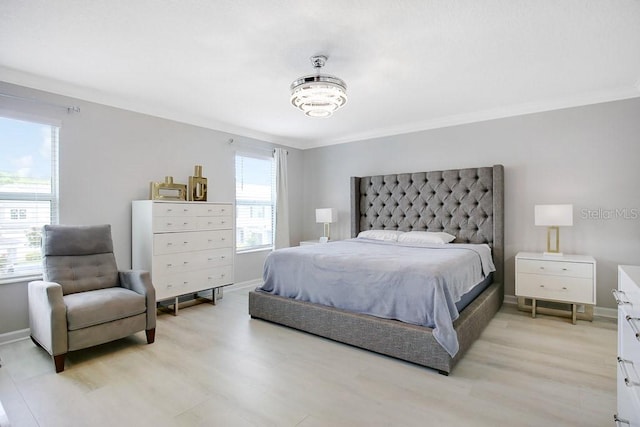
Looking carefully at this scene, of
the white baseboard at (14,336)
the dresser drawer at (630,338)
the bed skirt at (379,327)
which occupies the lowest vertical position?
the white baseboard at (14,336)

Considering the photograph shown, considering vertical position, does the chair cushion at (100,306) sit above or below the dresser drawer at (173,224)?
below

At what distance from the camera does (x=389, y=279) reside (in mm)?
2602

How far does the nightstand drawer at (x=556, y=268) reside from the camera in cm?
326

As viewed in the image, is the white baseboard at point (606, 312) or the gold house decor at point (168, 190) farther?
the gold house decor at point (168, 190)

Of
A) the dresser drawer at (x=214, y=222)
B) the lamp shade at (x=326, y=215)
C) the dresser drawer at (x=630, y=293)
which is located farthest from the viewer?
the lamp shade at (x=326, y=215)

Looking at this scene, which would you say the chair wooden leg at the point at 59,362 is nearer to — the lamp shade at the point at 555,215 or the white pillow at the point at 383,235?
the white pillow at the point at 383,235

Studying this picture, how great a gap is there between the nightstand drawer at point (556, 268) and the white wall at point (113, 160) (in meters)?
3.82

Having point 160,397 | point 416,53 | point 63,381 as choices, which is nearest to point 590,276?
point 416,53

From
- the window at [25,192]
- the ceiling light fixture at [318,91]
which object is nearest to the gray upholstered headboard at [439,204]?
the ceiling light fixture at [318,91]

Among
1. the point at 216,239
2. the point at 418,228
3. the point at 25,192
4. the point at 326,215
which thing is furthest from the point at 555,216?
the point at 25,192

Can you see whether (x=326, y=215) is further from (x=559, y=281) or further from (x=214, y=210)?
(x=559, y=281)

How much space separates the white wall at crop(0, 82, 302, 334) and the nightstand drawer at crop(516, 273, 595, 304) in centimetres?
386

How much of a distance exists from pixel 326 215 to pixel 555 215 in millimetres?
2935

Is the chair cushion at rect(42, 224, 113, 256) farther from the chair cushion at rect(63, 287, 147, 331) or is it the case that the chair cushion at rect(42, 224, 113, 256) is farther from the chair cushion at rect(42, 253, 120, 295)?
the chair cushion at rect(63, 287, 147, 331)
